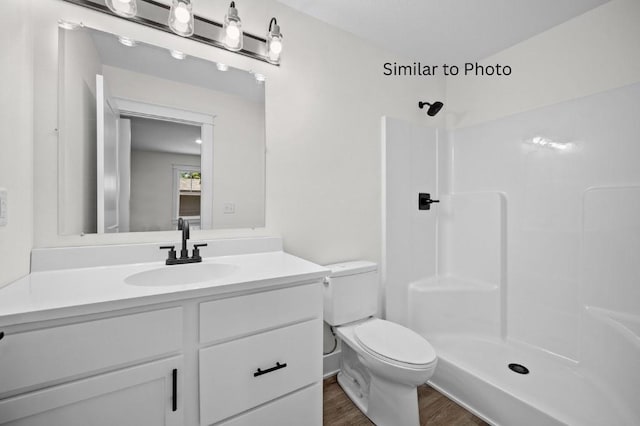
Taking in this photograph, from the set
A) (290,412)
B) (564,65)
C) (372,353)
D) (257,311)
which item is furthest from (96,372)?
(564,65)

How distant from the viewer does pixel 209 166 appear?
1423 mm

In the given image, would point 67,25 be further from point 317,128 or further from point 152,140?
point 317,128

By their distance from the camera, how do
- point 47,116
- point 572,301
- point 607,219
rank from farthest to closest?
point 572,301, point 607,219, point 47,116

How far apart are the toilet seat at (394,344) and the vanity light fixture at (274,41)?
161cm

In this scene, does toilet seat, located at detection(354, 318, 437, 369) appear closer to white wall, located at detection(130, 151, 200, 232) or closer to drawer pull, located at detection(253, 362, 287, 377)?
drawer pull, located at detection(253, 362, 287, 377)

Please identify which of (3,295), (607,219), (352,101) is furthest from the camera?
(352,101)

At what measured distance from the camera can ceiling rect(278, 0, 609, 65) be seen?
5.23 ft

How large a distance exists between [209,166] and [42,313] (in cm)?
91

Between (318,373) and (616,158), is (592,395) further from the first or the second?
(318,373)

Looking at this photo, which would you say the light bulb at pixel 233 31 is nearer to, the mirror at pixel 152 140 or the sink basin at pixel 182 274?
the mirror at pixel 152 140

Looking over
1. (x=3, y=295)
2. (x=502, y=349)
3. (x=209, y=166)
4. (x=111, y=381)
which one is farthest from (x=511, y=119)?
(x=3, y=295)

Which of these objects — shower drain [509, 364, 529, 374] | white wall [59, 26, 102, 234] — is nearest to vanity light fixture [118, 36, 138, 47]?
white wall [59, 26, 102, 234]

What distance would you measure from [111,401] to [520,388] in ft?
6.27

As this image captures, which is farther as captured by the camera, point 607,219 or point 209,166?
point 607,219
